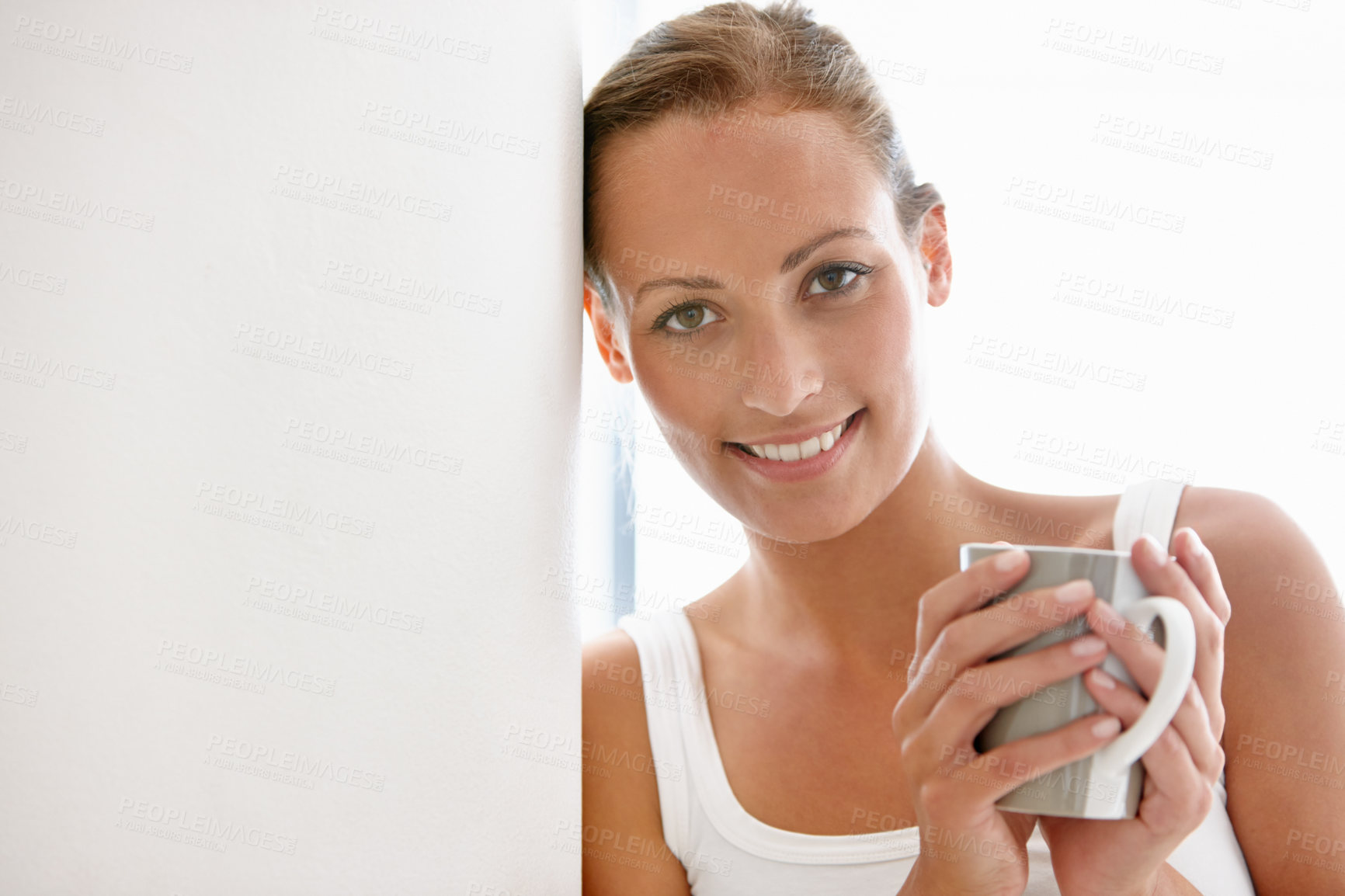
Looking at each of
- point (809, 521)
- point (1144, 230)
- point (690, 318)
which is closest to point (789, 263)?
point (690, 318)

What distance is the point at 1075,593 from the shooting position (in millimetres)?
604

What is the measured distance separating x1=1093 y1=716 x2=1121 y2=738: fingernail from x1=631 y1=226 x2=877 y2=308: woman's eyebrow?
0.48 meters

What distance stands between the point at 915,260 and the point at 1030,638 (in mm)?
519

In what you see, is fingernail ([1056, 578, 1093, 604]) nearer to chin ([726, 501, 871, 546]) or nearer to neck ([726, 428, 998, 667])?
chin ([726, 501, 871, 546])

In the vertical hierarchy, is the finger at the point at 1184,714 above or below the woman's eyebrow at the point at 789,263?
below

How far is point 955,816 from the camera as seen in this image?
27.9 inches

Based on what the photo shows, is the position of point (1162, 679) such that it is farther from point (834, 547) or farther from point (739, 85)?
point (739, 85)

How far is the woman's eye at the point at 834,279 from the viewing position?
2.93 ft

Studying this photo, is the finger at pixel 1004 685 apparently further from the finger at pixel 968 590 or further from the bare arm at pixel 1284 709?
the bare arm at pixel 1284 709

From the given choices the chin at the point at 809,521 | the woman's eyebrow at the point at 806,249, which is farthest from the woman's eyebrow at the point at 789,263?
the chin at the point at 809,521

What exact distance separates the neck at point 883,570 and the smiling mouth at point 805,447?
0.74 ft

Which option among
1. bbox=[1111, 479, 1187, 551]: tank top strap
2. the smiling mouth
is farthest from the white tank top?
the smiling mouth

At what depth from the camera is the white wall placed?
488 mm

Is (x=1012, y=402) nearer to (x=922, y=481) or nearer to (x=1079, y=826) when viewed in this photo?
(x=922, y=481)
